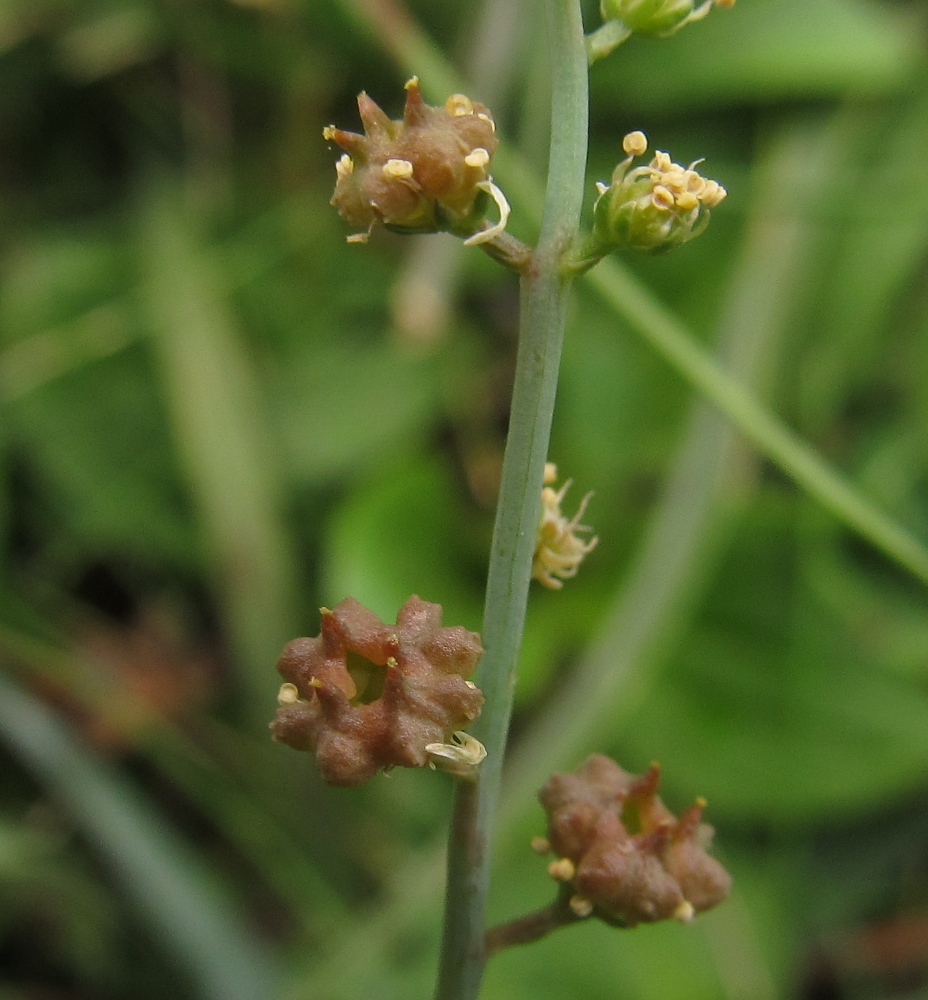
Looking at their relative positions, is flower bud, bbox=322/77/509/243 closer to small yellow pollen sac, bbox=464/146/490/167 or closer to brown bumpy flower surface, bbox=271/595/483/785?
small yellow pollen sac, bbox=464/146/490/167

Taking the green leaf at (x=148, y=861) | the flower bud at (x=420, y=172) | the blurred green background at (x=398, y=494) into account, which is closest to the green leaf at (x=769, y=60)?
the blurred green background at (x=398, y=494)

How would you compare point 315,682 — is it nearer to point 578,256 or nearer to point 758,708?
point 578,256

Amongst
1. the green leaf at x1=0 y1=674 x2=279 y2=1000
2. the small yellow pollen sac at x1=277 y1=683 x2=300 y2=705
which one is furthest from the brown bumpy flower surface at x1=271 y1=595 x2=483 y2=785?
the green leaf at x1=0 y1=674 x2=279 y2=1000

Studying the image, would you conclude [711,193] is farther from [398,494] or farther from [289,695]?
[398,494]

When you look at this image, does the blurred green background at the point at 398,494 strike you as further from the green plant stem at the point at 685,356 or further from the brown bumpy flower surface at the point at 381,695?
the brown bumpy flower surface at the point at 381,695

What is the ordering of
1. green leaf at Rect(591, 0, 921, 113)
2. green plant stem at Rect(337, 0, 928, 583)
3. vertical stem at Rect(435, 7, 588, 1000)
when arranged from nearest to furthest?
1. vertical stem at Rect(435, 7, 588, 1000)
2. green plant stem at Rect(337, 0, 928, 583)
3. green leaf at Rect(591, 0, 921, 113)

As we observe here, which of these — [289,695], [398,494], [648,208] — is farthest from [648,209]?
[398,494]
